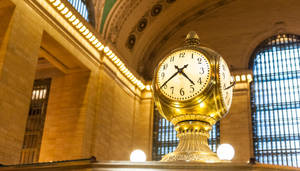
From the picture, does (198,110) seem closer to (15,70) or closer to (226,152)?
(226,152)

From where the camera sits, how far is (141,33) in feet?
54.5

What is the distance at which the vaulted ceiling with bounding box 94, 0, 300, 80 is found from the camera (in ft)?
Result: 52.4

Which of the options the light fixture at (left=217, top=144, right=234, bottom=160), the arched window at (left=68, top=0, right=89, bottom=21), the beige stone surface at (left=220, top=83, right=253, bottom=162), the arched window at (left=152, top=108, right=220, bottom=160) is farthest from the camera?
the arched window at (left=152, top=108, right=220, bottom=160)

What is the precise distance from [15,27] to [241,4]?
10129 millimetres

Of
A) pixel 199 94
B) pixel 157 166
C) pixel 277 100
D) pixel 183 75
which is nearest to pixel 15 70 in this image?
pixel 183 75

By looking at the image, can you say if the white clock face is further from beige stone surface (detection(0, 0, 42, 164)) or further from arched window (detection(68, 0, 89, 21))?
arched window (detection(68, 0, 89, 21))

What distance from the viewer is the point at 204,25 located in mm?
17219

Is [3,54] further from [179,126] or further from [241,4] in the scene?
[241,4]

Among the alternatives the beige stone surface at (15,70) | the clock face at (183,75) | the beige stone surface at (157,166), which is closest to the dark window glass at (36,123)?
the beige stone surface at (15,70)

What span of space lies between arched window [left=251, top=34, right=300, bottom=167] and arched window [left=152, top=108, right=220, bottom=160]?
5.27 ft

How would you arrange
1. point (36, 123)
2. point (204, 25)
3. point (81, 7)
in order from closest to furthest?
1. point (81, 7)
2. point (36, 123)
3. point (204, 25)

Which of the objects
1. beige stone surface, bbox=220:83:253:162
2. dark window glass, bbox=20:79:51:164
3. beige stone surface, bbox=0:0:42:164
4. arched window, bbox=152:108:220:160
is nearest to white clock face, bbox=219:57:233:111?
beige stone surface, bbox=0:0:42:164

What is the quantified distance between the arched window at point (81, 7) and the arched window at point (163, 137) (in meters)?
5.66

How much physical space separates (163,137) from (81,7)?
6437mm
